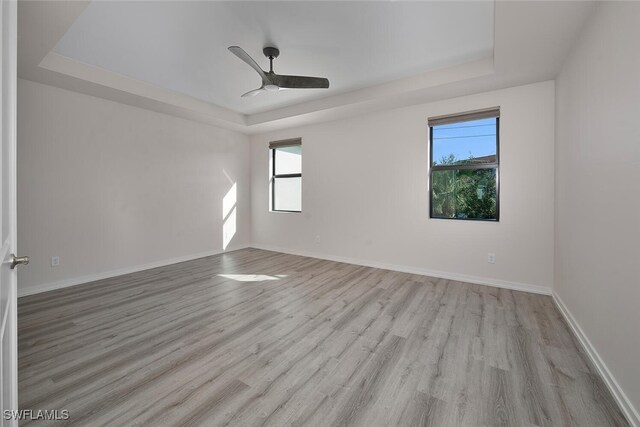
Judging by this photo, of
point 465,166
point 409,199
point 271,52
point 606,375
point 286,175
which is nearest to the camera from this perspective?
A: point 606,375

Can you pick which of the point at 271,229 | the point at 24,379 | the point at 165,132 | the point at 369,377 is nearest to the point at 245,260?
the point at 271,229

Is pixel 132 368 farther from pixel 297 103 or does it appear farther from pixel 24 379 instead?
pixel 297 103

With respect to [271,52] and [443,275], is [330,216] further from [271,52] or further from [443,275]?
[271,52]

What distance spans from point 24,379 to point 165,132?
367cm

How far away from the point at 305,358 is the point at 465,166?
3.16 metres

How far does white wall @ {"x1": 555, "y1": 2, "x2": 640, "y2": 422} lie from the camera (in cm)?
151

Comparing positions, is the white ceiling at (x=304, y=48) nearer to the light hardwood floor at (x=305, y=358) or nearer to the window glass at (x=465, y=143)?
the window glass at (x=465, y=143)

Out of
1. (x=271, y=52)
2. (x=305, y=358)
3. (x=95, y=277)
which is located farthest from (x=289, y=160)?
(x=305, y=358)

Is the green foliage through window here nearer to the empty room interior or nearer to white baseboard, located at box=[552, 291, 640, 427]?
the empty room interior

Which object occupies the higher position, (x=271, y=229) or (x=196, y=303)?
(x=271, y=229)

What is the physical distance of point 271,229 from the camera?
19.1 feet

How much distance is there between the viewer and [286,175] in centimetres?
568

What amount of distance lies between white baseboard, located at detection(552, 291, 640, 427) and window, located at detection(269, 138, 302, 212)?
4.17 meters

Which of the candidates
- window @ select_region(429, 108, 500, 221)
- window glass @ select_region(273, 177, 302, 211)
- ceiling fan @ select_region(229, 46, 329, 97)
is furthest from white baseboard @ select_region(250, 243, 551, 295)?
ceiling fan @ select_region(229, 46, 329, 97)
